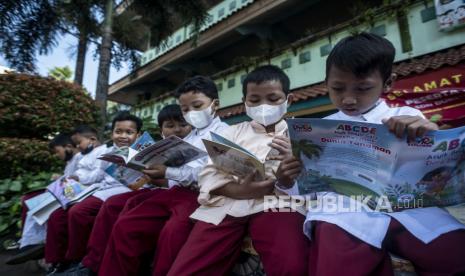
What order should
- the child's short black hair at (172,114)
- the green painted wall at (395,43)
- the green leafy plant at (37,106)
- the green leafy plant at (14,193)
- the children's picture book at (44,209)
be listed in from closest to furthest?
the child's short black hair at (172,114)
the children's picture book at (44,209)
the green leafy plant at (14,193)
the green painted wall at (395,43)
the green leafy plant at (37,106)

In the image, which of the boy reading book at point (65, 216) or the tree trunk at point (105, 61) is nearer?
the boy reading book at point (65, 216)

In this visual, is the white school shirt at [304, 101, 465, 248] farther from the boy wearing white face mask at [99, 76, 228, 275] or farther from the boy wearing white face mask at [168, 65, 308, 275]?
the boy wearing white face mask at [99, 76, 228, 275]

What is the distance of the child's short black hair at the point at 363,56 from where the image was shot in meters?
1.02

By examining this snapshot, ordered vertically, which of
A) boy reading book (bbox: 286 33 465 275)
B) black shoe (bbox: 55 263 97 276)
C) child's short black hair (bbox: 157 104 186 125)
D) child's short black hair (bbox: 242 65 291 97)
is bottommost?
black shoe (bbox: 55 263 97 276)

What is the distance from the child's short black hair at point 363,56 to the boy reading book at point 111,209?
117 centimetres

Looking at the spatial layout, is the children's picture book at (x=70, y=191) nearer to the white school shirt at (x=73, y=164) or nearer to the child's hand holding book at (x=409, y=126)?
the white school shirt at (x=73, y=164)

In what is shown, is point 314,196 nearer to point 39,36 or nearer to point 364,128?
point 364,128

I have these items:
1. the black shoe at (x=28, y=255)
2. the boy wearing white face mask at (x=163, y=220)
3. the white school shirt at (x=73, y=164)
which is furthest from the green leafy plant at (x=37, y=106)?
the boy wearing white face mask at (x=163, y=220)

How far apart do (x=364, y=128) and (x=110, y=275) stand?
4.42 feet

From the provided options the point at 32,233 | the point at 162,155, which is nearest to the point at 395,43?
the point at 162,155

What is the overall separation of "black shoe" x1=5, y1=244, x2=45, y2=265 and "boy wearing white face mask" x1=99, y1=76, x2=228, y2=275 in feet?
4.00

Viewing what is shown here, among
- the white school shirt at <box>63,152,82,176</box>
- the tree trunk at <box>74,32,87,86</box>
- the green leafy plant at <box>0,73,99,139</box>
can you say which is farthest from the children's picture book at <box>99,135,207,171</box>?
the tree trunk at <box>74,32,87,86</box>

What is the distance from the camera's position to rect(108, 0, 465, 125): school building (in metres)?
3.48

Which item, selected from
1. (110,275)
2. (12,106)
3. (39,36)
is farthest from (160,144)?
(39,36)
